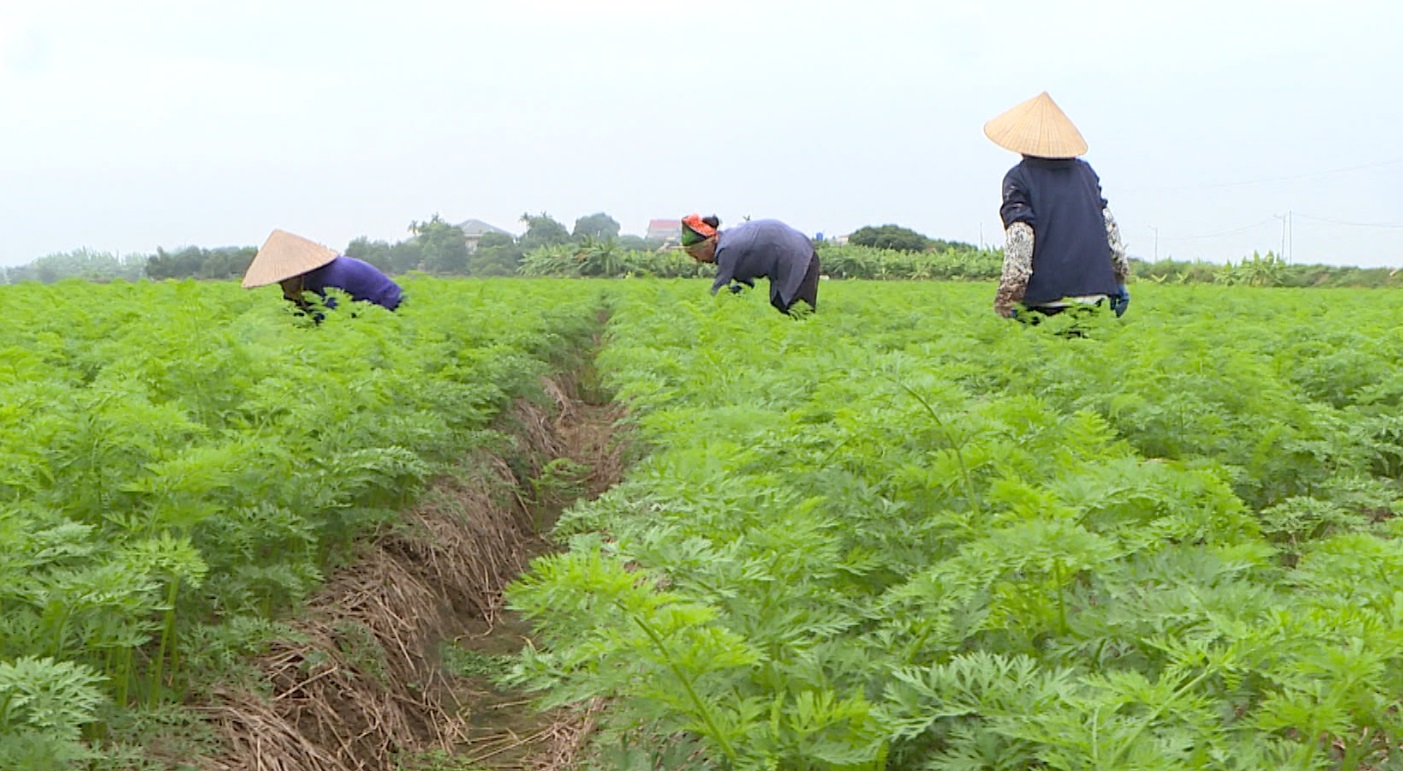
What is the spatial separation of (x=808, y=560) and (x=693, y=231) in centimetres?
768

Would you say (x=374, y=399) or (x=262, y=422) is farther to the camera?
(x=374, y=399)

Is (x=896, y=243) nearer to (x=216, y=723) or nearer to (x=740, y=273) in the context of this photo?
(x=740, y=273)

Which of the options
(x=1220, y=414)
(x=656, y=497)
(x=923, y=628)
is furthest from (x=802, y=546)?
(x=1220, y=414)

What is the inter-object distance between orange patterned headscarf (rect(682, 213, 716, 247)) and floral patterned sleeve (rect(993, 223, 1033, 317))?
12.7ft

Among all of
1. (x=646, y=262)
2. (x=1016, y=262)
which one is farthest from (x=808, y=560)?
(x=646, y=262)

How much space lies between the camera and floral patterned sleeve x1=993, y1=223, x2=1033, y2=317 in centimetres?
662

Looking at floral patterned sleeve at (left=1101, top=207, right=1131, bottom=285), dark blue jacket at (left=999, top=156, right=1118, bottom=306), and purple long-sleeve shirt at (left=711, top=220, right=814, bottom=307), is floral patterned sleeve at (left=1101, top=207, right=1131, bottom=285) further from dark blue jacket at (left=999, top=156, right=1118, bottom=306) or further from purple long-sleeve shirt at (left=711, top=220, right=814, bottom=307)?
purple long-sleeve shirt at (left=711, top=220, right=814, bottom=307)

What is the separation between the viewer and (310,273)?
934 centimetres

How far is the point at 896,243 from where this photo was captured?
215ft

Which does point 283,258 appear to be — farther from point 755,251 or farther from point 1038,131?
point 1038,131

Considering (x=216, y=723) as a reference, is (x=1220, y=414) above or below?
above

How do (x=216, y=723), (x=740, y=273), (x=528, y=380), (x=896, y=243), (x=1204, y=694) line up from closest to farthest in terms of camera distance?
1. (x=1204, y=694)
2. (x=216, y=723)
3. (x=528, y=380)
4. (x=740, y=273)
5. (x=896, y=243)

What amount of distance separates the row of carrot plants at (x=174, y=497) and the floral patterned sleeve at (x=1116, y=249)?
394 centimetres

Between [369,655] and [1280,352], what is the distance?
224 inches
